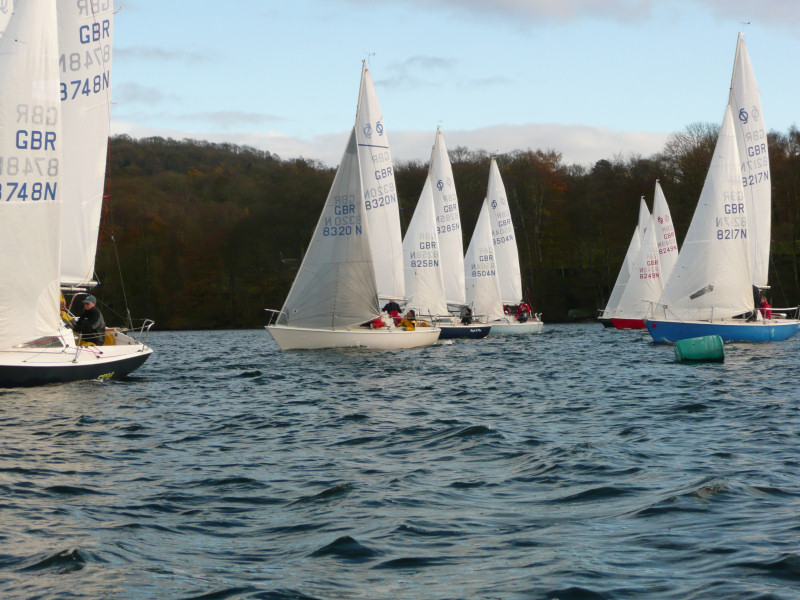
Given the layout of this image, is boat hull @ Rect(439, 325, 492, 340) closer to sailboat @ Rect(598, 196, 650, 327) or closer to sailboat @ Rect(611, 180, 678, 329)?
sailboat @ Rect(611, 180, 678, 329)

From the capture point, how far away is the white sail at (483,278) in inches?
1774

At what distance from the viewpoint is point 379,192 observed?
109ft

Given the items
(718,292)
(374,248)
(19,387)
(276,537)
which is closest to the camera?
(276,537)

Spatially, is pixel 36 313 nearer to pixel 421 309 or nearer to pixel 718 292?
pixel 718 292

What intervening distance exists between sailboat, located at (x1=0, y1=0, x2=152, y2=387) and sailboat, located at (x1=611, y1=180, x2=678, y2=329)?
36406 mm

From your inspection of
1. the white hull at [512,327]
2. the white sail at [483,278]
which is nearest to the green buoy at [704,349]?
the white sail at [483,278]

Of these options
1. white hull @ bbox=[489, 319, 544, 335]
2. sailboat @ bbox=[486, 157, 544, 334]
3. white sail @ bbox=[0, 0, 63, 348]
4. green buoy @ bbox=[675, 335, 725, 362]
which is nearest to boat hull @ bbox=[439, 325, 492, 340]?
white hull @ bbox=[489, 319, 544, 335]

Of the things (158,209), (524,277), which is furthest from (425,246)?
(158,209)

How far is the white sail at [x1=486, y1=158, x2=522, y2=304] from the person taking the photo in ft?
160

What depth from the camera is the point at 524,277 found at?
74.5 metres

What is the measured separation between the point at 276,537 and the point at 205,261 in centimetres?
6711

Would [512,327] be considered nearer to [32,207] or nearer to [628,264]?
[628,264]

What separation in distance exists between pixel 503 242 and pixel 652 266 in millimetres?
7800

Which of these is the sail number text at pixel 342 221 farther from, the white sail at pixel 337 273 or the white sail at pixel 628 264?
the white sail at pixel 628 264
